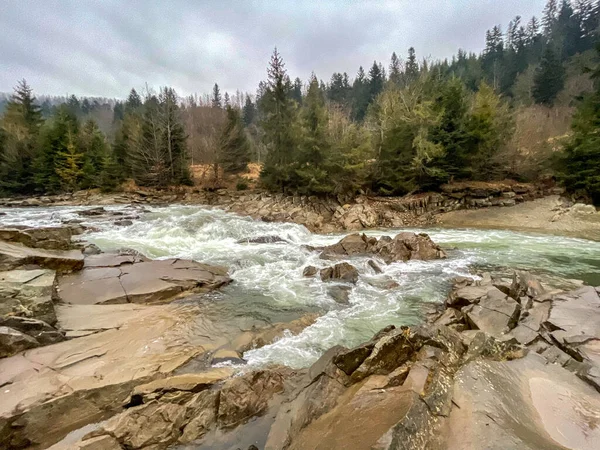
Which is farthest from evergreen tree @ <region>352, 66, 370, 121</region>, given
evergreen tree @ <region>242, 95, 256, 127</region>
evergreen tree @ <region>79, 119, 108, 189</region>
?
evergreen tree @ <region>79, 119, 108, 189</region>

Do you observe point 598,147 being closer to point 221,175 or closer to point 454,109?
point 454,109

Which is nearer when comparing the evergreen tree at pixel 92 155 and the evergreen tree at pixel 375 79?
the evergreen tree at pixel 92 155

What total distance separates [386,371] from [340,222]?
1771 cm

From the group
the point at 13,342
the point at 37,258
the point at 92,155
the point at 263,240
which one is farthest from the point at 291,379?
the point at 92,155

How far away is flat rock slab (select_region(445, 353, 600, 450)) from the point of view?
297cm

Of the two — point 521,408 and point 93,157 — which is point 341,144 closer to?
point 521,408

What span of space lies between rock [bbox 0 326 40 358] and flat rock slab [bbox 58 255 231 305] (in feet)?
7.80

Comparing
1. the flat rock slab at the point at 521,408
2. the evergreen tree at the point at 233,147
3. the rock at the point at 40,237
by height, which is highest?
the evergreen tree at the point at 233,147

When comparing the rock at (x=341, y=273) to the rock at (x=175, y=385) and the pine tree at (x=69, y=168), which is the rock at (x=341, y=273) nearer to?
the rock at (x=175, y=385)

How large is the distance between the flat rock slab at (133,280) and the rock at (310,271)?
2.79 m

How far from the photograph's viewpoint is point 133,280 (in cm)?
944

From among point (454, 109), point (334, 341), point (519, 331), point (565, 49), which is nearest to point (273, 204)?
point (454, 109)

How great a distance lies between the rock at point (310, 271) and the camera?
11.4 meters

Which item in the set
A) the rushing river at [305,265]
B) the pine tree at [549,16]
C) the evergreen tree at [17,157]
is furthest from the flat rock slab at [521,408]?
the pine tree at [549,16]
